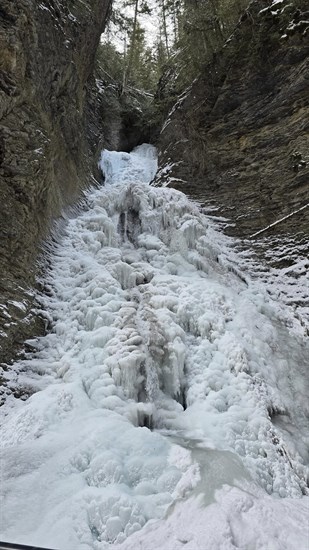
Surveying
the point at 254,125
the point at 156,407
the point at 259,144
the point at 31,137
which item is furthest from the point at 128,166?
the point at 156,407

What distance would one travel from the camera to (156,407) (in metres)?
5.62

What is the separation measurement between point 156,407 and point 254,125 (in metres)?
8.98

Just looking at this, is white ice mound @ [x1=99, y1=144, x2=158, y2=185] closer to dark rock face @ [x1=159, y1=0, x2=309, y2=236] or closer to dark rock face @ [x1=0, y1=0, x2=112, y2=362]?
dark rock face @ [x1=159, y1=0, x2=309, y2=236]

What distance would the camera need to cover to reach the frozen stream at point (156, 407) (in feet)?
11.7

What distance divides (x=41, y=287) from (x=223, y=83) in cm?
970

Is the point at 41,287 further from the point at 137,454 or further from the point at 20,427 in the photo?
the point at 137,454

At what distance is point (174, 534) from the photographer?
331cm

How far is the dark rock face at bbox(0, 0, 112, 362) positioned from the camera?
22.0ft

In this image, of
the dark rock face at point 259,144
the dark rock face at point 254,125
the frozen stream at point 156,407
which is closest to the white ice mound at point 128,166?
the dark rock face at point 259,144

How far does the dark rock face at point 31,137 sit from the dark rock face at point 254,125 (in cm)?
405

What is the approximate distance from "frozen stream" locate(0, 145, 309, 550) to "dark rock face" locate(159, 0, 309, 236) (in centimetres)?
224

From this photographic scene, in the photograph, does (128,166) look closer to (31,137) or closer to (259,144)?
(259,144)

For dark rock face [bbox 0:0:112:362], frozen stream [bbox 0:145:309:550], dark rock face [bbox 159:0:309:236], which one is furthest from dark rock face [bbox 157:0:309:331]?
dark rock face [bbox 0:0:112:362]

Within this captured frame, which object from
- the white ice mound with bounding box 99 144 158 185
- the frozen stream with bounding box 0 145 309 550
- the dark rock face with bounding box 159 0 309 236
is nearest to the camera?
the frozen stream with bounding box 0 145 309 550
